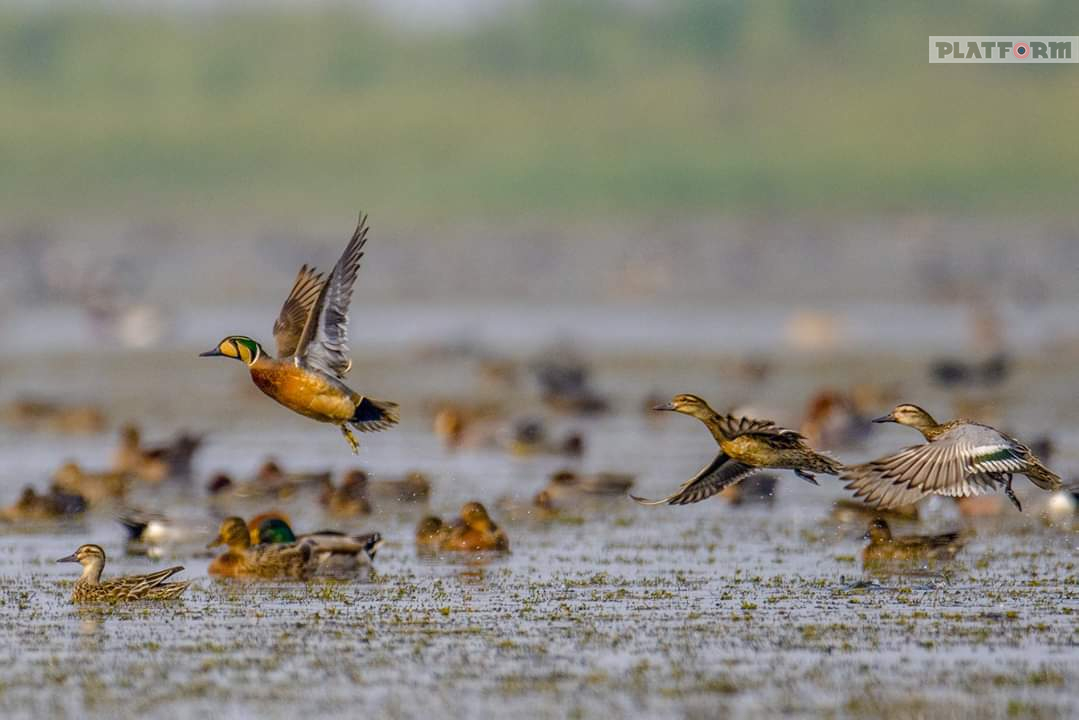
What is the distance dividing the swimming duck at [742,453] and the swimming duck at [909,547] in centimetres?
128

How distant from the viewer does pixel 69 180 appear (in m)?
76.1

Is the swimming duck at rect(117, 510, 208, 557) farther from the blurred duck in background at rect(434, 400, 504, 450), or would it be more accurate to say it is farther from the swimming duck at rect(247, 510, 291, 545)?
the blurred duck in background at rect(434, 400, 504, 450)

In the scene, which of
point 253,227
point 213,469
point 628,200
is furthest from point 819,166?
point 213,469

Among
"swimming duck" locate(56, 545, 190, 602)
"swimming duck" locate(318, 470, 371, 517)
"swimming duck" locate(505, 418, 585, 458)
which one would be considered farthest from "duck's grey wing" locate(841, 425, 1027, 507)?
"swimming duck" locate(505, 418, 585, 458)

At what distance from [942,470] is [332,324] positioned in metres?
4.29

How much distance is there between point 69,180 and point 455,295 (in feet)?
94.6

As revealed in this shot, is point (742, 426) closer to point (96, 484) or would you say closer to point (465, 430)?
point (96, 484)

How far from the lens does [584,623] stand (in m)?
12.1

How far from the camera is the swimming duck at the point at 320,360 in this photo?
1386 centimetres

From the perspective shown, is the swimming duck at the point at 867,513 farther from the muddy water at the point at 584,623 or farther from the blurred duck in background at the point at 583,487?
the blurred duck in background at the point at 583,487

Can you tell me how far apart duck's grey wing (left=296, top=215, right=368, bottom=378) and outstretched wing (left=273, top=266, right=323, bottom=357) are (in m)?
0.34

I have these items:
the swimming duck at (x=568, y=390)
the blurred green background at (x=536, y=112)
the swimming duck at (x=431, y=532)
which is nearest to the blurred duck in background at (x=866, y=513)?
the swimming duck at (x=431, y=532)

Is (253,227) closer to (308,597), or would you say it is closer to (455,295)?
(455,295)

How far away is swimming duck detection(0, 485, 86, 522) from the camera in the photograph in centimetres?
1711
